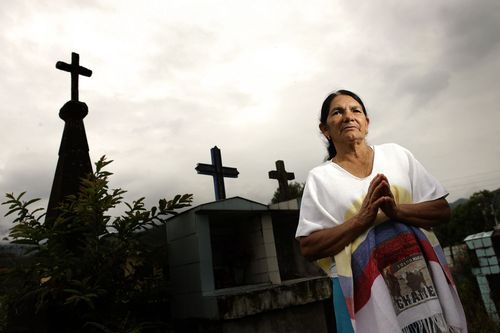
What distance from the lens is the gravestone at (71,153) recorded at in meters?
4.55

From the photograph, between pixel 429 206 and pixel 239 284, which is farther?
pixel 239 284

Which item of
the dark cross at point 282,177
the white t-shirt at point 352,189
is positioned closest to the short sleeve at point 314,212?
the white t-shirt at point 352,189

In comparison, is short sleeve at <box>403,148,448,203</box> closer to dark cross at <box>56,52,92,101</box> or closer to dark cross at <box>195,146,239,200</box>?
dark cross at <box>56,52,92,101</box>

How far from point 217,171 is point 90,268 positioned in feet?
13.7

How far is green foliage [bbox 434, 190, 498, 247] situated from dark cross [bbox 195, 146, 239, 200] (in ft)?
109

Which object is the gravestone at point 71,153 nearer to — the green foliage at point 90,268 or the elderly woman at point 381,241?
the green foliage at point 90,268

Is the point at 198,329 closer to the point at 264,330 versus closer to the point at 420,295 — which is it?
the point at 264,330

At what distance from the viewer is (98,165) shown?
3.79 meters

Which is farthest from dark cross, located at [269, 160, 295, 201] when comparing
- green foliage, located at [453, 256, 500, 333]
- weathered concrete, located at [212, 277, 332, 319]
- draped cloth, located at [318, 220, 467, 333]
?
draped cloth, located at [318, 220, 467, 333]

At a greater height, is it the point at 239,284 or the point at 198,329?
the point at 239,284

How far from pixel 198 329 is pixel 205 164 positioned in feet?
12.0

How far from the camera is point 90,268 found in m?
3.42

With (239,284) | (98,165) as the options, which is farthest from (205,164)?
(98,165)

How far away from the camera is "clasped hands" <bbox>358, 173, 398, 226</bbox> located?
3.90ft
